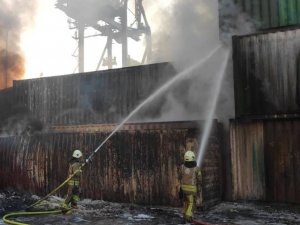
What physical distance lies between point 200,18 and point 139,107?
4.83m

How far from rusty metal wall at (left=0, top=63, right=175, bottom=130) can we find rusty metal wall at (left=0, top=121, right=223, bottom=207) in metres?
3.46

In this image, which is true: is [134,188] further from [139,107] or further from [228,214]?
[139,107]

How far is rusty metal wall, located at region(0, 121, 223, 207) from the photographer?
10.4 m

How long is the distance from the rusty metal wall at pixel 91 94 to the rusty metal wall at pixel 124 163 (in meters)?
3.46

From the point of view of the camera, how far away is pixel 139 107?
15.1 meters

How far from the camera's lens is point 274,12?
39.0 feet

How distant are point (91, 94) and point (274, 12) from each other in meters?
8.25

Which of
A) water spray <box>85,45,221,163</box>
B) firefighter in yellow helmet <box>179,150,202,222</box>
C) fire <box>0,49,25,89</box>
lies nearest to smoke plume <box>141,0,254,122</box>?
water spray <box>85,45,221,163</box>

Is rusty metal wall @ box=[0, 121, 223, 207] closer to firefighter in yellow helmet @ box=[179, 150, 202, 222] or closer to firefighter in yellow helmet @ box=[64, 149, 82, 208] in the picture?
firefighter in yellow helmet @ box=[64, 149, 82, 208]

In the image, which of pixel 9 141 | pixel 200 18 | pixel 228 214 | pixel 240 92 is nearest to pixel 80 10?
pixel 200 18

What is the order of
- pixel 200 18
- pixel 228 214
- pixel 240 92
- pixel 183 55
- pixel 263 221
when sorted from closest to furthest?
pixel 263 221, pixel 228 214, pixel 240 92, pixel 183 55, pixel 200 18

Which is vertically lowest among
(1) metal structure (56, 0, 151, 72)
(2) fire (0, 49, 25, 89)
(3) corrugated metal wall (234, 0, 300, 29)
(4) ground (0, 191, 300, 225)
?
(4) ground (0, 191, 300, 225)

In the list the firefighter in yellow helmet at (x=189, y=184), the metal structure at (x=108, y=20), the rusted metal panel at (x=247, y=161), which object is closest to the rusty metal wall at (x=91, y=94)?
the rusted metal panel at (x=247, y=161)

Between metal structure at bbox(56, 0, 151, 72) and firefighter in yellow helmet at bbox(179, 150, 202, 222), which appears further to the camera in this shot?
metal structure at bbox(56, 0, 151, 72)
